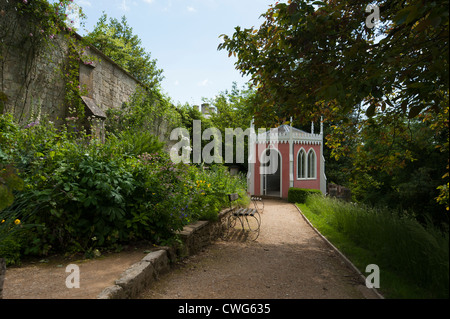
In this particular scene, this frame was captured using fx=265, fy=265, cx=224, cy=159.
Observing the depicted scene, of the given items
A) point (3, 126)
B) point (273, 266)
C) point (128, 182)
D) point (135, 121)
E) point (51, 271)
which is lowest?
point (273, 266)

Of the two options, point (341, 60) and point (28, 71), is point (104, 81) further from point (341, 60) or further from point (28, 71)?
point (341, 60)

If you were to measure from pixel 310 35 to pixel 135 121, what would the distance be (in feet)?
24.9

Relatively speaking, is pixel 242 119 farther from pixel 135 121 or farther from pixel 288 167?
pixel 135 121

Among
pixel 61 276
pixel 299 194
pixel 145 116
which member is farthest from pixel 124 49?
pixel 61 276

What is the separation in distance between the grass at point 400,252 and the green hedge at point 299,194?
6.98m

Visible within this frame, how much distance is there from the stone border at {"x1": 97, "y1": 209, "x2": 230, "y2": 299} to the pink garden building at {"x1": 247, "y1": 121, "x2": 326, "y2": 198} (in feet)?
32.9

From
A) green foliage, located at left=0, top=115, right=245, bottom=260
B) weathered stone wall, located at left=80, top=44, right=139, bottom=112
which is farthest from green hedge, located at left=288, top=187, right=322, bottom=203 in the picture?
green foliage, located at left=0, top=115, right=245, bottom=260

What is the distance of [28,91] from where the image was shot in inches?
241

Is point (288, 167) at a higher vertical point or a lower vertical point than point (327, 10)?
lower

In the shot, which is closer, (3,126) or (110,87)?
(3,126)

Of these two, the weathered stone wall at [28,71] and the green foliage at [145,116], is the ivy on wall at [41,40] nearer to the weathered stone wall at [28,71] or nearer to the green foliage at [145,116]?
the weathered stone wall at [28,71]

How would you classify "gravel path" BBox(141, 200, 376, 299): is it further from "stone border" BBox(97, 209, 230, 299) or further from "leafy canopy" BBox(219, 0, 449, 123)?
"leafy canopy" BBox(219, 0, 449, 123)

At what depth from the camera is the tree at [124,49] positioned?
16.5 metres

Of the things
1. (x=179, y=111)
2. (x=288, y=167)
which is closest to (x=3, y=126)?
(x=179, y=111)
